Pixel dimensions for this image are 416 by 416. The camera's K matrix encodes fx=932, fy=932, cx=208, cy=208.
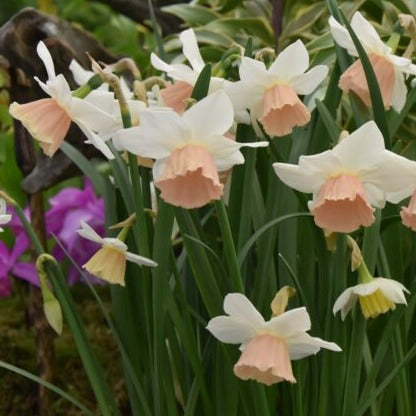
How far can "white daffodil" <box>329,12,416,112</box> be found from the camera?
920 millimetres

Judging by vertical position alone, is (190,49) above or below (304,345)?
above

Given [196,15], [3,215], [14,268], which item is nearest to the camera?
[3,215]

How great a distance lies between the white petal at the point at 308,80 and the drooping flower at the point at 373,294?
18cm

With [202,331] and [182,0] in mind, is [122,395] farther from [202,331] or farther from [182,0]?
[182,0]

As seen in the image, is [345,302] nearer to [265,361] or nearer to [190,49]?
[265,361]

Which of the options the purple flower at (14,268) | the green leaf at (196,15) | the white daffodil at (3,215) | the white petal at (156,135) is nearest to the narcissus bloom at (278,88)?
the white petal at (156,135)

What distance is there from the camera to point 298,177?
828mm

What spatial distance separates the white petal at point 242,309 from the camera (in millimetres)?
833

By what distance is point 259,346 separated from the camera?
84 centimetres

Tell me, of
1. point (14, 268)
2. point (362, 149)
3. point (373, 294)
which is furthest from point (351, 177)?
point (14, 268)

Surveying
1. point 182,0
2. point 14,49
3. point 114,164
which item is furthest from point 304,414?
point 182,0

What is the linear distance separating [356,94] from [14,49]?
2.13ft

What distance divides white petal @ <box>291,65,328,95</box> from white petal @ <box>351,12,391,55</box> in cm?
7

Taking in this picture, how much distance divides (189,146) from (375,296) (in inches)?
9.3
